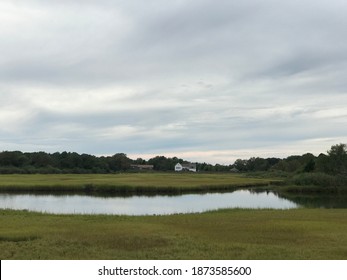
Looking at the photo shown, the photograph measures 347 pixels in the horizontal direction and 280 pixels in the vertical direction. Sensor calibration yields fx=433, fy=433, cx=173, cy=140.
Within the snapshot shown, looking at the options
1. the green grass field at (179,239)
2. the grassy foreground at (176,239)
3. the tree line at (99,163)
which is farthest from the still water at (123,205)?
the tree line at (99,163)

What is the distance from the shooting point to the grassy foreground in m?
13.4

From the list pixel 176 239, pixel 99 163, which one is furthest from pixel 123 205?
pixel 99 163

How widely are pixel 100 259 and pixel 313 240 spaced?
837cm

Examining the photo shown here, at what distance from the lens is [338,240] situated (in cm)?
1622

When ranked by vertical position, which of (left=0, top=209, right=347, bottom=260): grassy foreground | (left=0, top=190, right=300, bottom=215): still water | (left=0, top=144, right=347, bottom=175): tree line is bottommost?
(left=0, top=190, right=300, bottom=215): still water

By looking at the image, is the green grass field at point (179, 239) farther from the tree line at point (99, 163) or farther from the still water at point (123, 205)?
the tree line at point (99, 163)

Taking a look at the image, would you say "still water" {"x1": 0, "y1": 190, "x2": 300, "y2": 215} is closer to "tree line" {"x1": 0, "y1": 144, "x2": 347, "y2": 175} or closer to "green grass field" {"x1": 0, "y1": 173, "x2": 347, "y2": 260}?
"green grass field" {"x1": 0, "y1": 173, "x2": 347, "y2": 260}

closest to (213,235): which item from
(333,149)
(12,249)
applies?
(12,249)

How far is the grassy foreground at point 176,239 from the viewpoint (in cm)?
1335

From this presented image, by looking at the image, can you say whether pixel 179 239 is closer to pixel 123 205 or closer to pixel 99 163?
pixel 123 205

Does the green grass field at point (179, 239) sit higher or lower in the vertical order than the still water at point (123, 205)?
higher

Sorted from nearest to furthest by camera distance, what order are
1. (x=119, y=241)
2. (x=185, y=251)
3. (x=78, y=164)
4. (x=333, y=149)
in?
(x=185, y=251)
(x=119, y=241)
(x=333, y=149)
(x=78, y=164)

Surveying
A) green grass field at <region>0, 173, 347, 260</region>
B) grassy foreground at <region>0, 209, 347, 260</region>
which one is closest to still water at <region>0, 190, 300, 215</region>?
green grass field at <region>0, 173, 347, 260</region>

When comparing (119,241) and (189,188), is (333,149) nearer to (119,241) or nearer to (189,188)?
(189,188)
